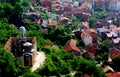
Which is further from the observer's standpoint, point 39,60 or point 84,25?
point 84,25

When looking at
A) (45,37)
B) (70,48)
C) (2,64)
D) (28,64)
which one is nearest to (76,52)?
(70,48)

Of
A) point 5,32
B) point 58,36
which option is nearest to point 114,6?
point 58,36

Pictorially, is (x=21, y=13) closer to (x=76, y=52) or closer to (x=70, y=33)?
(x=70, y=33)

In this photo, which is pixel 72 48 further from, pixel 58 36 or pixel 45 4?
pixel 45 4

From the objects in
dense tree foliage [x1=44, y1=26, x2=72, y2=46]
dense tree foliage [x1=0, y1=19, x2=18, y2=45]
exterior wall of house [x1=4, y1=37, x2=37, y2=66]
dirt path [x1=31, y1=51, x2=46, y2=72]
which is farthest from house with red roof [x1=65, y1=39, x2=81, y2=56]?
exterior wall of house [x1=4, y1=37, x2=37, y2=66]

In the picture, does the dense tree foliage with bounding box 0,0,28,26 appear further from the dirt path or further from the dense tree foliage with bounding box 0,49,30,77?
the dense tree foliage with bounding box 0,49,30,77

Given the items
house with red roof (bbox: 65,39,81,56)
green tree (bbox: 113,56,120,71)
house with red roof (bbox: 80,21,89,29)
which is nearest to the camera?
green tree (bbox: 113,56,120,71)

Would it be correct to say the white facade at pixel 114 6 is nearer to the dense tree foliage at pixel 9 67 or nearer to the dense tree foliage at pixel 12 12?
the dense tree foliage at pixel 12 12

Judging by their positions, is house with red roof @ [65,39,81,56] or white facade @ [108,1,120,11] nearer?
house with red roof @ [65,39,81,56]
